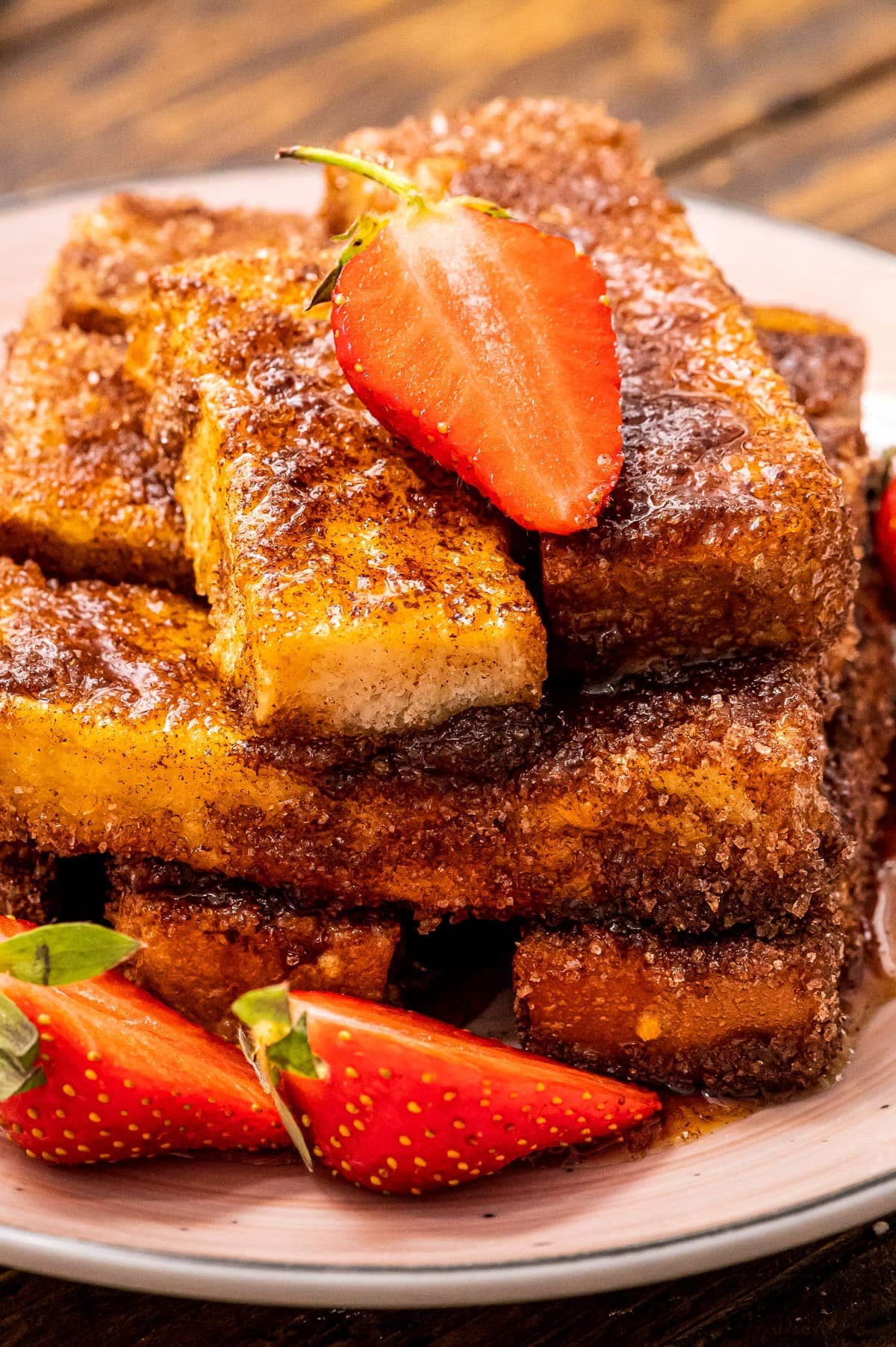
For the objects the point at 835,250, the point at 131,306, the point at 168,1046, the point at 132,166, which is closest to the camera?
the point at 168,1046

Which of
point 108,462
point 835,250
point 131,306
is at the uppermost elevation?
point 131,306

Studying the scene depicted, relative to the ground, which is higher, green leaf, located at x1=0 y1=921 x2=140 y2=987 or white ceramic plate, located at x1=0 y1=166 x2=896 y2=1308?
green leaf, located at x1=0 y1=921 x2=140 y2=987

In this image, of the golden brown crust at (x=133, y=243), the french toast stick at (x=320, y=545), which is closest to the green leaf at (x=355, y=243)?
the french toast stick at (x=320, y=545)

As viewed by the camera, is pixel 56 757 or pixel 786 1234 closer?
pixel 786 1234

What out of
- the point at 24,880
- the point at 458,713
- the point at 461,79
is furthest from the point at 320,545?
the point at 461,79

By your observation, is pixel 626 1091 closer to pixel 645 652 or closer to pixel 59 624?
pixel 645 652

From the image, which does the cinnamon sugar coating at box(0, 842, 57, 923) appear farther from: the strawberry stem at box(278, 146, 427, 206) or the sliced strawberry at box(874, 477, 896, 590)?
the sliced strawberry at box(874, 477, 896, 590)

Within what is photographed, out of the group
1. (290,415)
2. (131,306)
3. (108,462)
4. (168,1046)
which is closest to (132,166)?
(131,306)

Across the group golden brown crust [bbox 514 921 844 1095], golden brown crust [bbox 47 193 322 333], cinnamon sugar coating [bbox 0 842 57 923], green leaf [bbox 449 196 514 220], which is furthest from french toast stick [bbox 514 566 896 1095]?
golden brown crust [bbox 47 193 322 333]
